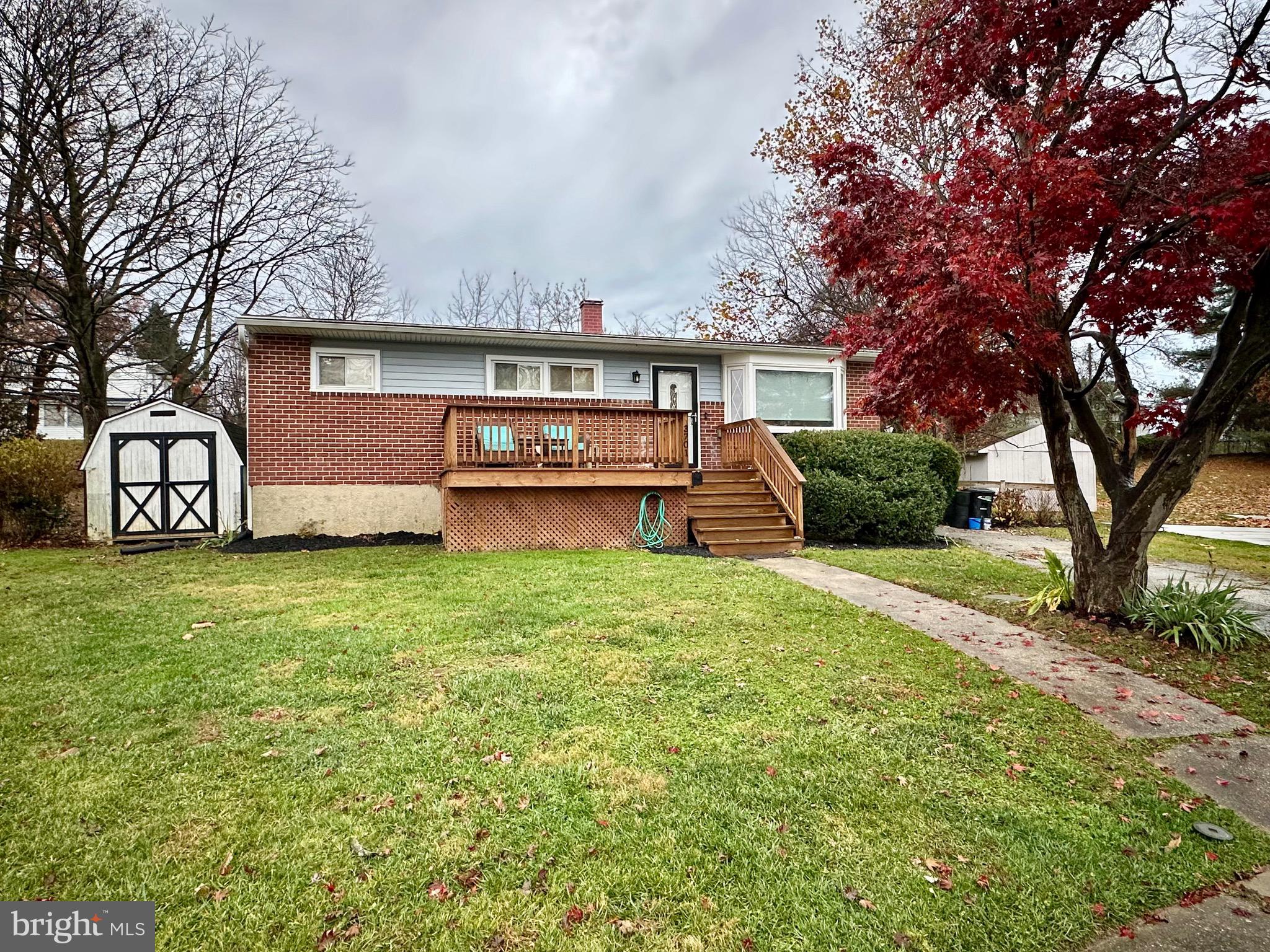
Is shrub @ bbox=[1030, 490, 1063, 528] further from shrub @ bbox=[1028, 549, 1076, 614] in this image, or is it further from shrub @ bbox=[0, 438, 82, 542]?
shrub @ bbox=[0, 438, 82, 542]

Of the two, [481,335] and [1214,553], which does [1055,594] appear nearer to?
[1214,553]

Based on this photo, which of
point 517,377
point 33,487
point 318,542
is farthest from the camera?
point 517,377

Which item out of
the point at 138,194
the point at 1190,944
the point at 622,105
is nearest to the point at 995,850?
the point at 1190,944

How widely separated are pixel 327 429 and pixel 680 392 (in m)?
6.40

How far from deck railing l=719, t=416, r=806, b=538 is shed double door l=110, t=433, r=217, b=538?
9308mm

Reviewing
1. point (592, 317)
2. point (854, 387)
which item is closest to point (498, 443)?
point (592, 317)

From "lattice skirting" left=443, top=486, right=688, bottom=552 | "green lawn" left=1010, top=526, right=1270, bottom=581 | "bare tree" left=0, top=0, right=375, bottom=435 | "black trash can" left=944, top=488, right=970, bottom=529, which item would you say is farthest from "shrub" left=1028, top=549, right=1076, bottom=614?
"bare tree" left=0, top=0, right=375, bottom=435

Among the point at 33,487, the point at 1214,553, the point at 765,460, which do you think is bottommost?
the point at 1214,553

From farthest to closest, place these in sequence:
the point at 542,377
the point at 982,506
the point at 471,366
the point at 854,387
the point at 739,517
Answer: the point at 982,506 → the point at 854,387 → the point at 542,377 → the point at 471,366 → the point at 739,517

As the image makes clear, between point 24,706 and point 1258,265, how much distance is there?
8546 mm

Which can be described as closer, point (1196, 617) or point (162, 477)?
point (1196, 617)

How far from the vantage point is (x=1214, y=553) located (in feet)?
31.8

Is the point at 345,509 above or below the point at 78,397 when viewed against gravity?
below

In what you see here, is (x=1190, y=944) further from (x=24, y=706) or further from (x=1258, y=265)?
(x=24, y=706)
